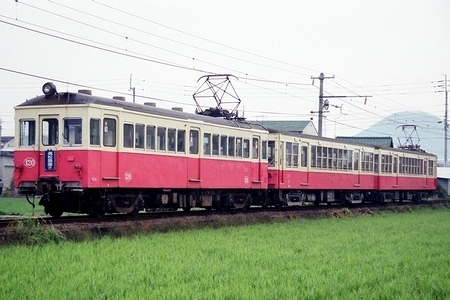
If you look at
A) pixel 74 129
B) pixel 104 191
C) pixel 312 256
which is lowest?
pixel 312 256

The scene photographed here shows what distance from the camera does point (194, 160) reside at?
845 inches

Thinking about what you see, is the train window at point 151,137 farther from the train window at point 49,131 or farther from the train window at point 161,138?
the train window at point 49,131

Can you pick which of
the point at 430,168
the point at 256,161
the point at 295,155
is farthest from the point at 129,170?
the point at 430,168

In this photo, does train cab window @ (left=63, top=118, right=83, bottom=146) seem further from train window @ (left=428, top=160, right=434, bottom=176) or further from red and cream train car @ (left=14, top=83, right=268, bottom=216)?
train window @ (left=428, top=160, right=434, bottom=176)

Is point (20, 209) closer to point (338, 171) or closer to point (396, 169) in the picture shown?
point (338, 171)

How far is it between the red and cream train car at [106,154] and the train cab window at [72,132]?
3 centimetres

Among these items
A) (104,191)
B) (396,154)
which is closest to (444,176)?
(396,154)

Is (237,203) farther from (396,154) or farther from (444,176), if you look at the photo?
(444,176)

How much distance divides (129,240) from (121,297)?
6589 millimetres

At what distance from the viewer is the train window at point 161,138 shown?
1978 centimetres

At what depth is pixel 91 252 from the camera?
13.2 meters

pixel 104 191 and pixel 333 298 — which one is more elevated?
pixel 104 191

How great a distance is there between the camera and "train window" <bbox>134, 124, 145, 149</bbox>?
740 inches

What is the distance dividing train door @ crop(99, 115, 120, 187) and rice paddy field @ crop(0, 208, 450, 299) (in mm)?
1955
